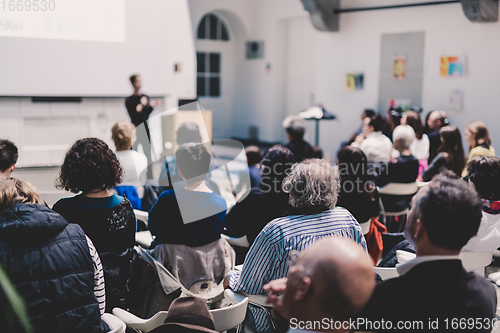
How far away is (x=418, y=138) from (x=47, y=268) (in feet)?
16.4

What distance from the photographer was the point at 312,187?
217 centimetres

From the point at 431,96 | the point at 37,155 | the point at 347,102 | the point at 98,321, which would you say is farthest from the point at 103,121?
the point at 98,321

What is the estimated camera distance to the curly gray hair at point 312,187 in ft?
7.12

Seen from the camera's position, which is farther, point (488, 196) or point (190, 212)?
point (488, 196)

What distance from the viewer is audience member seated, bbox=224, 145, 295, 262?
291 centimetres

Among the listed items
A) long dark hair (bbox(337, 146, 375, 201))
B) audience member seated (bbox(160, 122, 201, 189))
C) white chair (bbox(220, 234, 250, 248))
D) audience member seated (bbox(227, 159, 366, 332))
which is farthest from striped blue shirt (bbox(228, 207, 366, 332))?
audience member seated (bbox(160, 122, 201, 189))

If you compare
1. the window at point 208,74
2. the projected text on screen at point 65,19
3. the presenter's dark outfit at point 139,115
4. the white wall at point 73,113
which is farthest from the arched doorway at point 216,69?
the presenter's dark outfit at point 139,115

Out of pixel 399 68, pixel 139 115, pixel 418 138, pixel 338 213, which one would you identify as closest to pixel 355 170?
pixel 338 213

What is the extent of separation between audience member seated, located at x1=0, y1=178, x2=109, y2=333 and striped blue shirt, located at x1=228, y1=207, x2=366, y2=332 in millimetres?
652

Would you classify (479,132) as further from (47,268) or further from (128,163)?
(47,268)

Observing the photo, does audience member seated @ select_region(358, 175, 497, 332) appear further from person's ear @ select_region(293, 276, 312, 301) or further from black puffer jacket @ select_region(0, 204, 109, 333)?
black puffer jacket @ select_region(0, 204, 109, 333)

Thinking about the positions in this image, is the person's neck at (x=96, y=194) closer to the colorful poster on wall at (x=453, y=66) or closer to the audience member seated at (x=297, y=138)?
the audience member seated at (x=297, y=138)

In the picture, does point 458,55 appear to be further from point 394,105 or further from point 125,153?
point 125,153

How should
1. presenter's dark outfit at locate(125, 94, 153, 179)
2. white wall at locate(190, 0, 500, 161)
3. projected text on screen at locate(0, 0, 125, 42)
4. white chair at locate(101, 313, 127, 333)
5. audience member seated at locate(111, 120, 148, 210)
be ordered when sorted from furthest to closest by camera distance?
white wall at locate(190, 0, 500, 161)
presenter's dark outfit at locate(125, 94, 153, 179)
projected text on screen at locate(0, 0, 125, 42)
audience member seated at locate(111, 120, 148, 210)
white chair at locate(101, 313, 127, 333)
